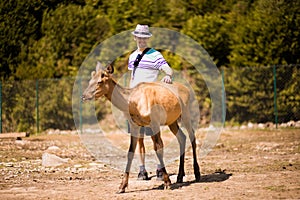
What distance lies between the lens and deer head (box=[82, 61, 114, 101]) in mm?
9125

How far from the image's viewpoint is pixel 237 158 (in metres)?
13.5

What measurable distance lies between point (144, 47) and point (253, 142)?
7954 millimetres

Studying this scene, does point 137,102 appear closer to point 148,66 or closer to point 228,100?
point 148,66

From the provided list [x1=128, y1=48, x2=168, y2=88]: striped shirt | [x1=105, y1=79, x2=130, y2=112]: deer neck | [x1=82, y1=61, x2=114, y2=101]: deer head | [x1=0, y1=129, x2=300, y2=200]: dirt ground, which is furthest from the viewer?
[x1=128, y1=48, x2=168, y2=88]: striped shirt

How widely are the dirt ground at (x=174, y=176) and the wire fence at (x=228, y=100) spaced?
5420mm

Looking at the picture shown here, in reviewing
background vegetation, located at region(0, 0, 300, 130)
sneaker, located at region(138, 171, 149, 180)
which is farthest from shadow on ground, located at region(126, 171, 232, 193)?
background vegetation, located at region(0, 0, 300, 130)

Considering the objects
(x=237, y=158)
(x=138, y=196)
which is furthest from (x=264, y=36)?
(x=138, y=196)

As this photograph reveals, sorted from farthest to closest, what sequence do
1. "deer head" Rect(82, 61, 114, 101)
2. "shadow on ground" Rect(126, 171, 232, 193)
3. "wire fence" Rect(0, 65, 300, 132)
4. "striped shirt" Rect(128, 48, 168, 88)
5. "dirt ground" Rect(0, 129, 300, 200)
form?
"wire fence" Rect(0, 65, 300, 132), "striped shirt" Rect(128, 48, 168, 88), "shadow on ground" Rect(126, 171, 232, 193), "deer head" Rect(82, 61, 114, 101), "dirt ground" Rect(0, 129, 300, 200)

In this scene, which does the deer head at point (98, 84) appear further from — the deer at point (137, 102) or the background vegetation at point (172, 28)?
the background vegetation at point (172, 28)

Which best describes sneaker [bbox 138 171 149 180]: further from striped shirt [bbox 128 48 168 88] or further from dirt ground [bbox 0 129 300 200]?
striped shirt [bbox 128 48 168 88]

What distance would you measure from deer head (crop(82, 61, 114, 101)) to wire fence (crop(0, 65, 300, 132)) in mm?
13855

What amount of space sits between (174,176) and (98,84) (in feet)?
8.69

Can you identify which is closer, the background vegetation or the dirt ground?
the dirt ground

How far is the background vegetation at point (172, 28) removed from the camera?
22.7 metres
